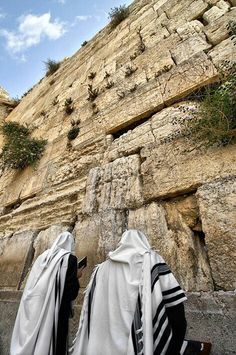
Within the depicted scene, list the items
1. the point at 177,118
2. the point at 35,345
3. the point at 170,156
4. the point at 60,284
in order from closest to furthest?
the point at 35,345 < the point at 60,284 < the point at 170,156 < the point at 177,118

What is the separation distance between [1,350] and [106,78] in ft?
15.3

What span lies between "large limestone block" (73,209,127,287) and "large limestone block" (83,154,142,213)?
122 mm

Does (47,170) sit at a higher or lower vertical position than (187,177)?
higher

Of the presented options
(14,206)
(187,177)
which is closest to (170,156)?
(187,177)

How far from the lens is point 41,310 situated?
5.89 feet

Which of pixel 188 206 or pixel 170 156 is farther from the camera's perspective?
pixel 170 156

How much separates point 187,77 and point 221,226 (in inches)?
83.6

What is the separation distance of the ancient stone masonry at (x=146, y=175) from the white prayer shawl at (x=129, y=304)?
1.61 feet

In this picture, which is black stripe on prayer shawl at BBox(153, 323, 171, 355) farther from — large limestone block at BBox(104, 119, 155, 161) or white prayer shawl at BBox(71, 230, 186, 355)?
large limestone block at BBox(104, 119, 155, 161)

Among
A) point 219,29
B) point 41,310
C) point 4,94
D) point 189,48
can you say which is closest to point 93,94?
point 189,48

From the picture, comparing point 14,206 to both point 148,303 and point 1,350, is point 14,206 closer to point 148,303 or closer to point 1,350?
point 1,350

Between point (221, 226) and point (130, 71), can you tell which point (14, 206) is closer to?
point (130, 71)

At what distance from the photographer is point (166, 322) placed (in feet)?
4.37

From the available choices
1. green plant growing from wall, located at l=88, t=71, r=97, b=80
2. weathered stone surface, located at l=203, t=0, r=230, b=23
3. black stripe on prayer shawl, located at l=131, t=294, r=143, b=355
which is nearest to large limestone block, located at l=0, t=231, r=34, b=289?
black stripe on prayer shawl, located at l=131, t=294, r=143, b=355
